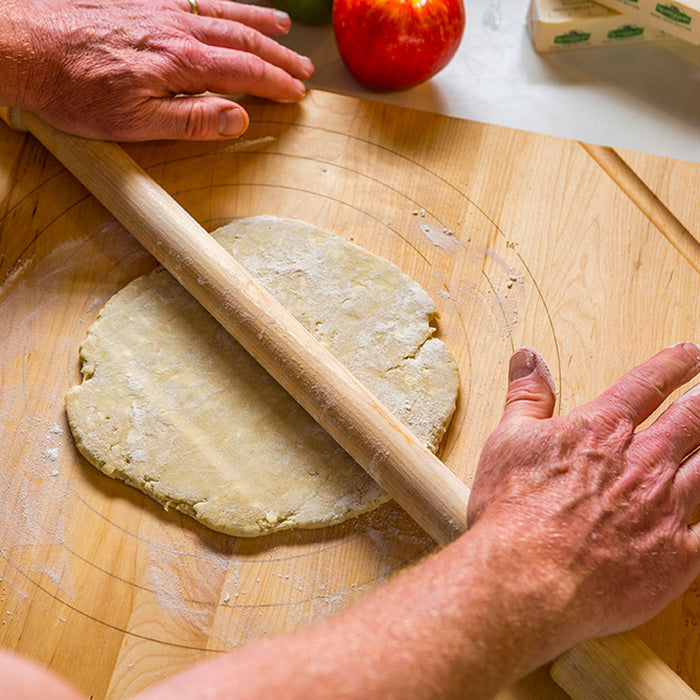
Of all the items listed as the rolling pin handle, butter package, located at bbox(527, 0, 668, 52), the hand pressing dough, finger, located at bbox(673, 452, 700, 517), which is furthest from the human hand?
the rolling pin handle

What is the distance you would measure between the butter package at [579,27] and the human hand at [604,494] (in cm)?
131

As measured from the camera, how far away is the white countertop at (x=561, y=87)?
2.13m

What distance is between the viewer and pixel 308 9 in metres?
2.22

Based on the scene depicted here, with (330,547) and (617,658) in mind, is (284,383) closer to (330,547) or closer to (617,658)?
(330,547)

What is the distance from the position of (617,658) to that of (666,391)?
501 mm

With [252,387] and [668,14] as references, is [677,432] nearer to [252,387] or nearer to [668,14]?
[252,387]

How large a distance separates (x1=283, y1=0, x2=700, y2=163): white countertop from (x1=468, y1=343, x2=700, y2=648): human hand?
1023 mm

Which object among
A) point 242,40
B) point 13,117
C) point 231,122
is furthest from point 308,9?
→ point 13,117

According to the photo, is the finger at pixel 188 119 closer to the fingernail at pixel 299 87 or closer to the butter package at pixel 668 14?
the fingernail at pixel 299 87

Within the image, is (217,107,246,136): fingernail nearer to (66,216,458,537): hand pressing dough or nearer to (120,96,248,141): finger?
(120,96,248,141): finger

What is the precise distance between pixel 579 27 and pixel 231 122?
3.90 feet

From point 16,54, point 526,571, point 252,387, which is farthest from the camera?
point 16,54

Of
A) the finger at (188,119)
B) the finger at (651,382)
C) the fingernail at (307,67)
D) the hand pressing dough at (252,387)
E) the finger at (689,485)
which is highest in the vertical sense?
the fingernail at (307,67)

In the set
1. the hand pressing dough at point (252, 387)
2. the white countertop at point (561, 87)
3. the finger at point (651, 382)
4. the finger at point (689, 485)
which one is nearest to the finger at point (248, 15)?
the white countertop at point (561, 87)
